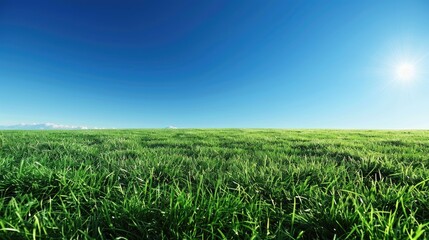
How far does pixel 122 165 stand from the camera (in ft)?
12.4

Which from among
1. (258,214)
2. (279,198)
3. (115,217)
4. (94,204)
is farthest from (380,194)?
(94,204)

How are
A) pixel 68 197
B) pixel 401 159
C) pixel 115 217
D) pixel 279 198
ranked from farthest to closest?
pixel 401 159 < pixel 279 198 < pixel 68 197 < pixel 115 217

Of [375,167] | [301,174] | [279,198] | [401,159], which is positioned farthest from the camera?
[401,159]

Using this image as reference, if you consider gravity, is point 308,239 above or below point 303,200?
below

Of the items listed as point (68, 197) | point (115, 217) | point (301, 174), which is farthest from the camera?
point (301, 174)

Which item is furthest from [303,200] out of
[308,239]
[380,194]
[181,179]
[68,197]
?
[68,197]

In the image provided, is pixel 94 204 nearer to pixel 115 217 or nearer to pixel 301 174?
pixel 115 217

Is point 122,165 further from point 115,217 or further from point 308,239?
point 308,239

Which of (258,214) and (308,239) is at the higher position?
(258,214)

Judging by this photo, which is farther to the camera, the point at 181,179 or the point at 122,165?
the point at 122,165

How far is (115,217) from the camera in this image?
6.59 feet

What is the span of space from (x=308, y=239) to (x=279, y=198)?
0.67 meters

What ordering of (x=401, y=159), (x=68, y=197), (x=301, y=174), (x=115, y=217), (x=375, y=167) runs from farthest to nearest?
(x=401, y=159)
(x=375, y=167)
(x=301, y=174)
(x=68, y=197)
(x=115, y=217)

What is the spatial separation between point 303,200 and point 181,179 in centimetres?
162
